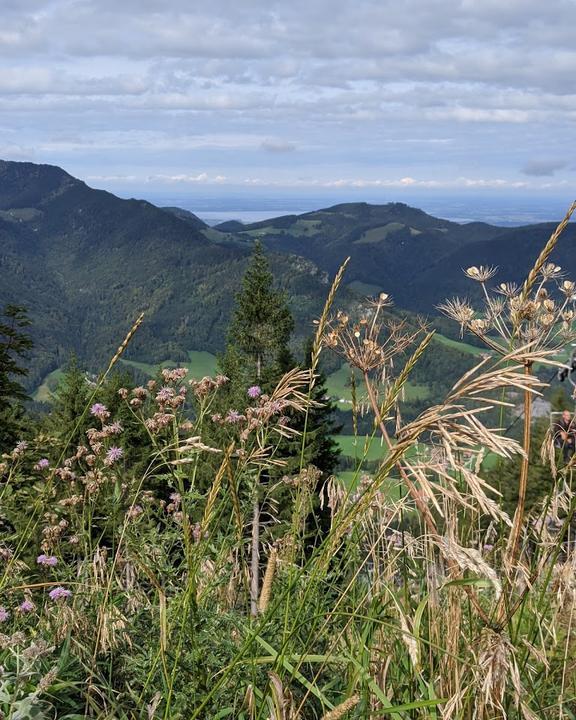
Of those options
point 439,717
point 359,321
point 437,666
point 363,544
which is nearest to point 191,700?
point 439,717

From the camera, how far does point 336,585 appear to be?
2.66m

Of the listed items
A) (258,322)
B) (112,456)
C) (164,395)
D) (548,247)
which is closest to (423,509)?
(548,247)

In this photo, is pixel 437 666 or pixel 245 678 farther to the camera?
pixel 437 666

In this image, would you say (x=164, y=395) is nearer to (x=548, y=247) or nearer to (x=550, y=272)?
(x=550, y=272)

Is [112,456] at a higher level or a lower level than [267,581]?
higher

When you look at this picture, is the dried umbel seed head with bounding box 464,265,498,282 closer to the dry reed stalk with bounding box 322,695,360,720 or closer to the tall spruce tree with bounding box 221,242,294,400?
the dry reed stalk with bounding box 322,695,360,720

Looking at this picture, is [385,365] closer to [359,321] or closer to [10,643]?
[359,321]

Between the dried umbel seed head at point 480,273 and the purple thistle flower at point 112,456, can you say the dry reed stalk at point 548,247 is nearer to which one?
the dried umbel seed head at point 480,273

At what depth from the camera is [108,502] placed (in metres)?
3.21

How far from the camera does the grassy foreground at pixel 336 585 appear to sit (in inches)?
68.4

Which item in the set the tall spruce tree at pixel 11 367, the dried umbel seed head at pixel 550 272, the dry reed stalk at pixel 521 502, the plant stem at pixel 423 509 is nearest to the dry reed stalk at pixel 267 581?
the plant stem at pixel 423 509

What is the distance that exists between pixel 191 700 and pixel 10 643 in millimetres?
612

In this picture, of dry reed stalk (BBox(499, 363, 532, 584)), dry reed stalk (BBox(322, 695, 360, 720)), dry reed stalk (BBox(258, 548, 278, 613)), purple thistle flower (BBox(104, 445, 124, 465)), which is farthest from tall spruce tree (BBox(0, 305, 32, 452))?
dry reed stalk (BBox(322, 695, 360, 720))

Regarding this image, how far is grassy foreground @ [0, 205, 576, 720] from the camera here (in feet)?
5.70
